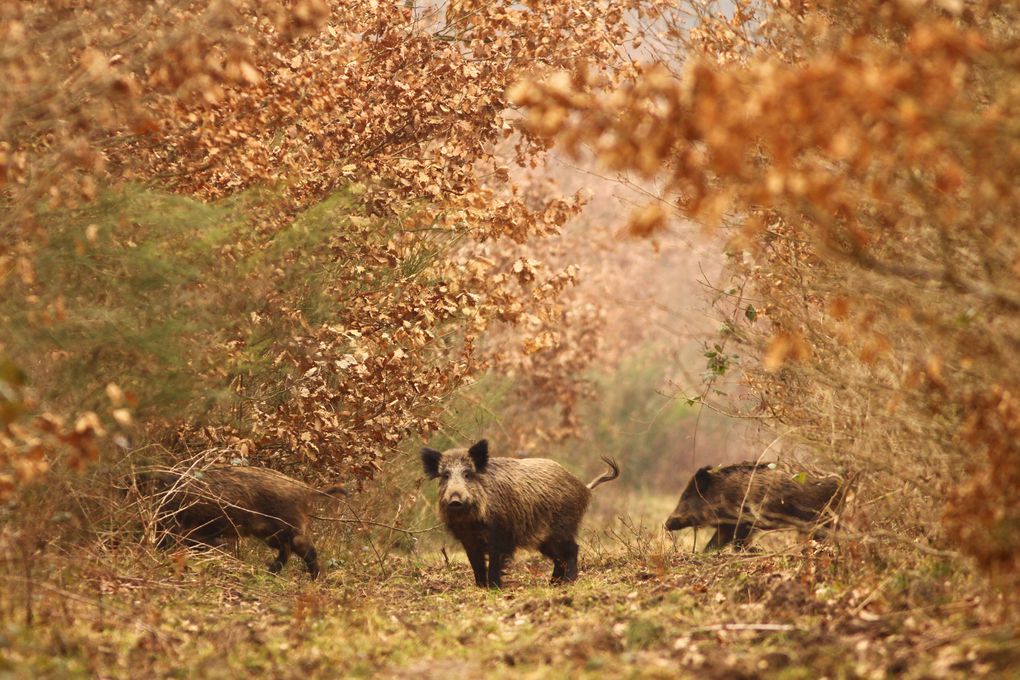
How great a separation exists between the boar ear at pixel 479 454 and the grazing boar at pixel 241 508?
1.41 m

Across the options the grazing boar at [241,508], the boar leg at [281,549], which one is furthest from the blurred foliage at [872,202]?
the boar leg at [281,549]

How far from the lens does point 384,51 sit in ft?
39.1

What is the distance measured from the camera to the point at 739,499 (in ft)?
43.6

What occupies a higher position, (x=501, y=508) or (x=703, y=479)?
(x=703, y=479)

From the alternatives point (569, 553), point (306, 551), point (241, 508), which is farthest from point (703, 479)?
point (241, 508)

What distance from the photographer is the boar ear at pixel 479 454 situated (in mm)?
10773

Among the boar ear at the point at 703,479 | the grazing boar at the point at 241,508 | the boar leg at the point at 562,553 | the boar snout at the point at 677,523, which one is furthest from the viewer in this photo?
the boar snout at the point at 677,523

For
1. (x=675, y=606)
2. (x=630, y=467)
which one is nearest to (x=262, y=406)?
(x=675, y=606)

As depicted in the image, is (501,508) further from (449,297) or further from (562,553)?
(449,297)

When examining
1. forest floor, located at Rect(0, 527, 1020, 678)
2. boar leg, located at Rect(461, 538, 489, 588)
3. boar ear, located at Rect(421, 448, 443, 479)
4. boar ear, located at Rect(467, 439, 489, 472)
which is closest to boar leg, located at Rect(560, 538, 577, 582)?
boar leg, located at Rect(461, 538, 489, 588)

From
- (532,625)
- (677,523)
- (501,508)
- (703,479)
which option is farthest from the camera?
(677,523)

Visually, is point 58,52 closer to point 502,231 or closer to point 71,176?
point 71,176

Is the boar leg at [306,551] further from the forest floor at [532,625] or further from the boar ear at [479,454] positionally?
the boar ear at [479,454]

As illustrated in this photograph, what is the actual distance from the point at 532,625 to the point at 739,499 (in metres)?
5.74
